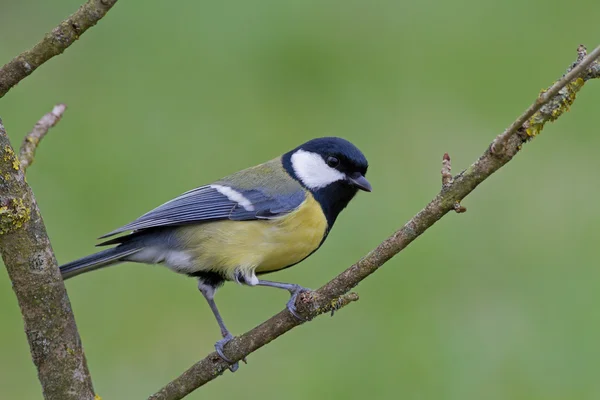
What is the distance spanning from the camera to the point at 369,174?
18.1 feet

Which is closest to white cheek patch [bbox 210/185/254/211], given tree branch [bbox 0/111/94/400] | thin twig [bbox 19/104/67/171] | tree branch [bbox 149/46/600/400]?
thin twig [bbox 19/104/67/171]

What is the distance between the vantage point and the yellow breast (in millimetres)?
3104

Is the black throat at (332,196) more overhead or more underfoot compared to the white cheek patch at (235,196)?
more underfoot

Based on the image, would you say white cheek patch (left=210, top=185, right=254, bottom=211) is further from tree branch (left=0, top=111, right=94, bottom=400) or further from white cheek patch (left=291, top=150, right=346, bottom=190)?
tree branch (left=0, top=111, right=94, bottom=400)

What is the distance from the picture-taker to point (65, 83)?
21.1 ft

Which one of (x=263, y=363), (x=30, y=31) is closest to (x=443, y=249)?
(x=263, y=363)

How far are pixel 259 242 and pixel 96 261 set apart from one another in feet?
1.94

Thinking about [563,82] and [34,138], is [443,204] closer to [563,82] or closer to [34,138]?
[563,82]

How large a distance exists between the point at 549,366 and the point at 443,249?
1.03 meters

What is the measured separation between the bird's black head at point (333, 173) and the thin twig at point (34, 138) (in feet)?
3.38

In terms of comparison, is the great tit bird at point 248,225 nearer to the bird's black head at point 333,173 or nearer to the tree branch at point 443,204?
the bird's black head at point 333,173

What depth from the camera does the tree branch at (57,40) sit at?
1945mm

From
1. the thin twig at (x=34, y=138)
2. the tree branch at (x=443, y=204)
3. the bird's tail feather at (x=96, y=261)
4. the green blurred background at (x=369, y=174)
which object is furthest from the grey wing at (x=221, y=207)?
the green blurred background at (x=369, y=174)

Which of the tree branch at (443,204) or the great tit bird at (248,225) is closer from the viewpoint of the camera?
the tree branch at (443,204)
